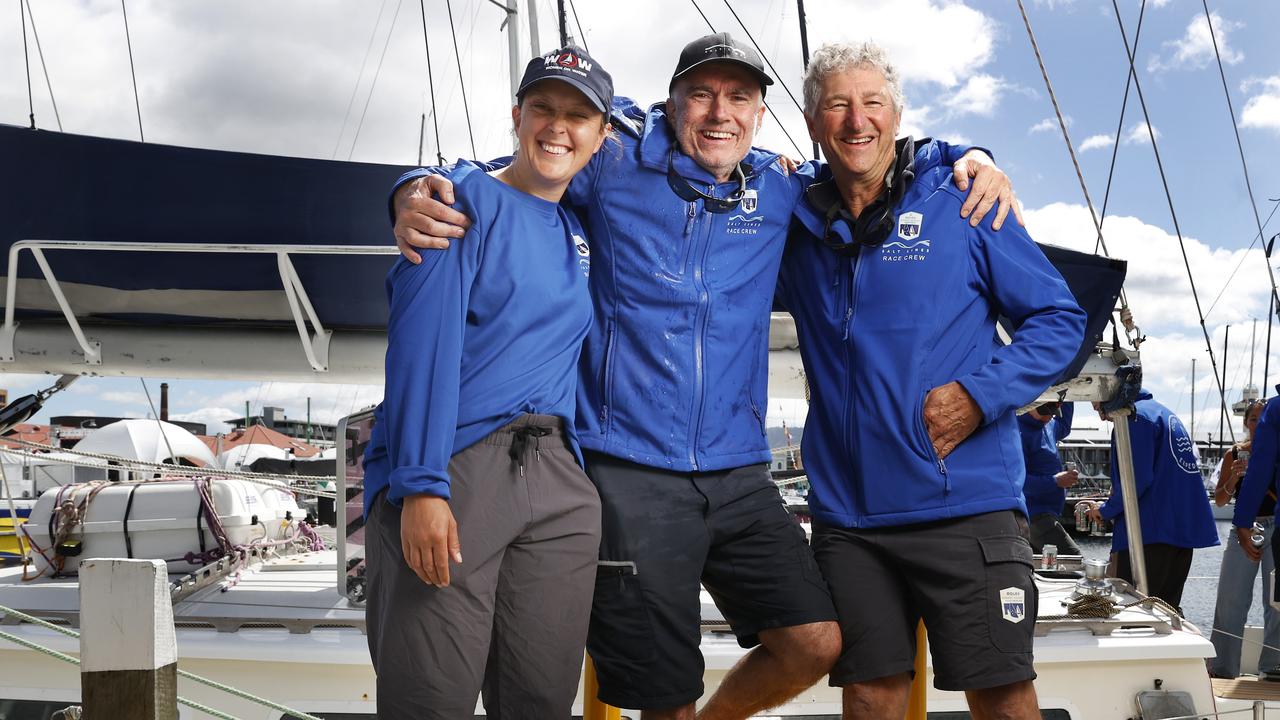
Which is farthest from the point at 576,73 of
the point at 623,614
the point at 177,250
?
the point at 177,250

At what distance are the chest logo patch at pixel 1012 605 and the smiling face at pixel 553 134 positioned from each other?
1493mm

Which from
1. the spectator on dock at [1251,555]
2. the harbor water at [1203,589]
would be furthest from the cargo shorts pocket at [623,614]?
the harbor water at [1203,589]

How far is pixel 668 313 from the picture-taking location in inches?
98.9

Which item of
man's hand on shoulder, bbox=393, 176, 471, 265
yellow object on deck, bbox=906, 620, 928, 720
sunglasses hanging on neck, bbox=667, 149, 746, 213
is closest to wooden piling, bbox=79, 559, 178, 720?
man's hand on shoulder, bbox=393, 176, 471, 265

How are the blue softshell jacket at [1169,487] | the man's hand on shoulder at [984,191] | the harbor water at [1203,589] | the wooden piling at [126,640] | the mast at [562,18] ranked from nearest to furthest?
the wooden piling at [126,640]
the man's hand on shoulder at [984,191]
the blue softshell jacket at [1169,487]
the mast at [562,18]
the harbor water at [1203,589]

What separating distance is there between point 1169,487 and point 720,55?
5.69 metres

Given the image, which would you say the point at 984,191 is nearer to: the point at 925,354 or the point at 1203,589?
the point at 925,354

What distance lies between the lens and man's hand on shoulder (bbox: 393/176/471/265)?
2248mm

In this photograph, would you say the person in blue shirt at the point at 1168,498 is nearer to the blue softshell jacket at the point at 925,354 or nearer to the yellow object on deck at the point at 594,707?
the blue softshell jacket at the point at 925,354

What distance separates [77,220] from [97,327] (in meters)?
0.57

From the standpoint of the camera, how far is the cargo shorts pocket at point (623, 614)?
245cm

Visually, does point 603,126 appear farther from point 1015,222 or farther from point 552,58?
point 1015,222

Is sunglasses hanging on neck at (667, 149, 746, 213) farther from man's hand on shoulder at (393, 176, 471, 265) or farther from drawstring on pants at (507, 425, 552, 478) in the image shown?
drawstring on pants at (507, 425, 552, 478)

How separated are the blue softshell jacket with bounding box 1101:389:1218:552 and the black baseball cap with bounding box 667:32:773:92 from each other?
524 cm
